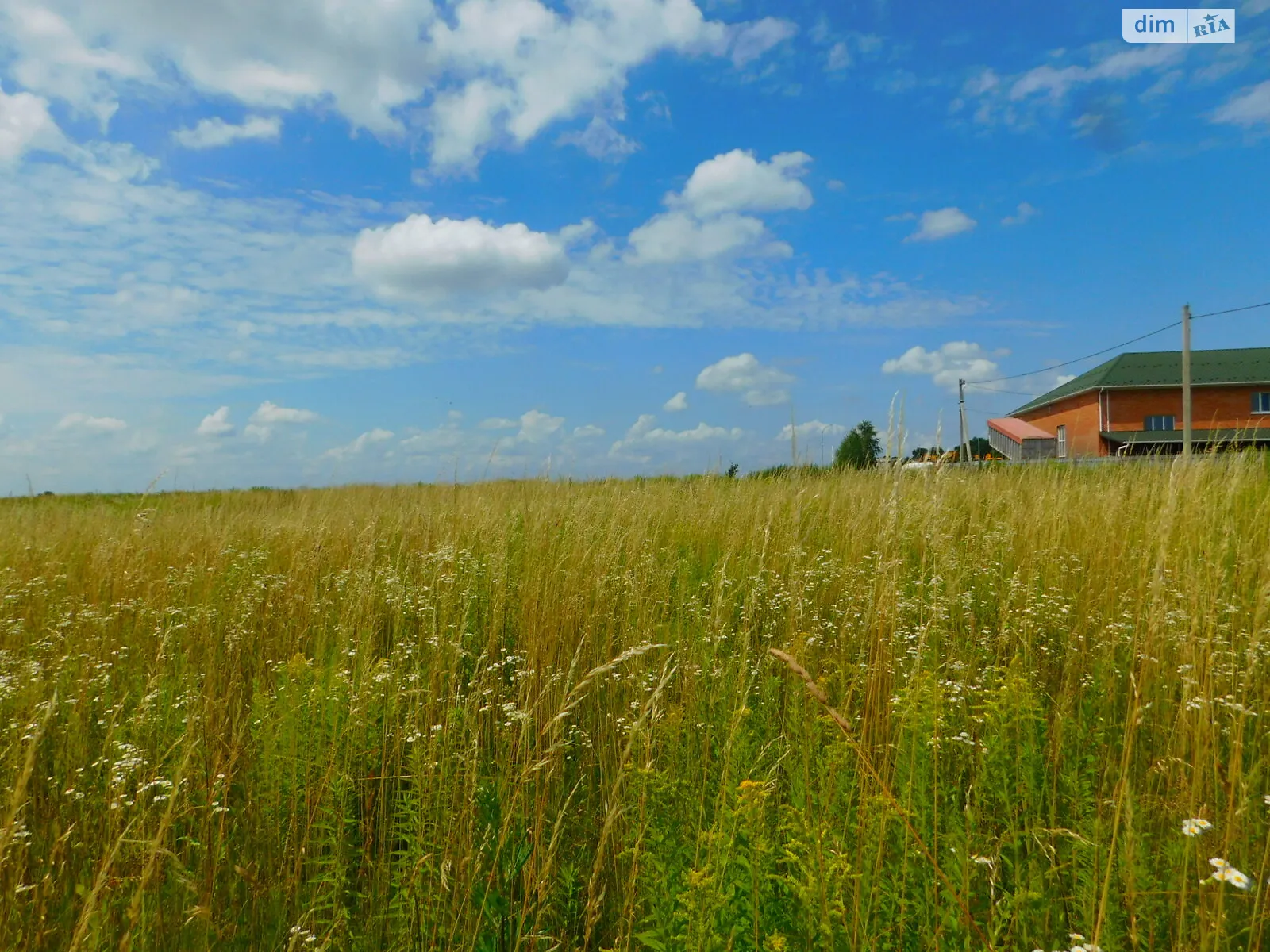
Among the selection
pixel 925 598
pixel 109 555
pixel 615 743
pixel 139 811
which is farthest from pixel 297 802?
pixel 109 555

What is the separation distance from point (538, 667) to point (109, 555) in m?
3.88

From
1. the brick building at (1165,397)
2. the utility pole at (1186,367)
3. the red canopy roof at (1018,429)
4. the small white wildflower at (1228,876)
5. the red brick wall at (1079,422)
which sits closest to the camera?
the small white wildflower at (1228,876)

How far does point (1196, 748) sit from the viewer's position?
1.65m

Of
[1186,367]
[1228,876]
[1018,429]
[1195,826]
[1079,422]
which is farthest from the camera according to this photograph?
[1018,429]

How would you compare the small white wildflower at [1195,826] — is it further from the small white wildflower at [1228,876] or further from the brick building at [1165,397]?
the brick building at [1165,397]

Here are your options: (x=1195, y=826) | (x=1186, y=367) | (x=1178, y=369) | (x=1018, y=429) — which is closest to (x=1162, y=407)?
(x=1178, y=369)

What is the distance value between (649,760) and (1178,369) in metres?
44.1

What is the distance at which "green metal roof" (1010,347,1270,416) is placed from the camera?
108 feet

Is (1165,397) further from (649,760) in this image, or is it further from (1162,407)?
(649,760)

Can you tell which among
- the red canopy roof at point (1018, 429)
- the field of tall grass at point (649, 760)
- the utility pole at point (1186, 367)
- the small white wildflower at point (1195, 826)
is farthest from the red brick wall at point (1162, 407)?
the small white wildflower at point (1195, 826)

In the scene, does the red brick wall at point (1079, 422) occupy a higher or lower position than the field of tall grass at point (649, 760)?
higher

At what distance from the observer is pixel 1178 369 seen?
33.9 m

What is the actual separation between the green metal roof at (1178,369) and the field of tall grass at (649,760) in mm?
37997

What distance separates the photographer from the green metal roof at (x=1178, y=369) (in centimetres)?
3284
